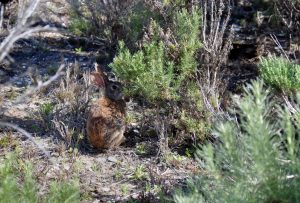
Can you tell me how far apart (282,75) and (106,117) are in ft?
5.08

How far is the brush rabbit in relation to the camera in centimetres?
546

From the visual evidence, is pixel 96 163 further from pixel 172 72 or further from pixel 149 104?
pixel 172 72

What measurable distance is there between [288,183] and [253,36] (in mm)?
4778

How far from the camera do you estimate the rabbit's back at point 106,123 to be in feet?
17.9

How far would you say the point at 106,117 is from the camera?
5.49 meters

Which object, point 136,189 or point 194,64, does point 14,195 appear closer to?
point 136,189

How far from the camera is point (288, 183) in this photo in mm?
3248

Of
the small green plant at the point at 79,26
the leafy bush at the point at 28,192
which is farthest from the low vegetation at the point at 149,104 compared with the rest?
the small green plant at the point at 79,26

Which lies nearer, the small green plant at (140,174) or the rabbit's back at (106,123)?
the small green plant at (140,174)

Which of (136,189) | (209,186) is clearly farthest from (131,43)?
(209,186)

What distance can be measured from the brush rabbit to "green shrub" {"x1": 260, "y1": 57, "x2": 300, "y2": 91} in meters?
1.35

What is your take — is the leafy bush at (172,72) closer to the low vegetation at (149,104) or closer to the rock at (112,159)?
the low vegetation at (149,104)

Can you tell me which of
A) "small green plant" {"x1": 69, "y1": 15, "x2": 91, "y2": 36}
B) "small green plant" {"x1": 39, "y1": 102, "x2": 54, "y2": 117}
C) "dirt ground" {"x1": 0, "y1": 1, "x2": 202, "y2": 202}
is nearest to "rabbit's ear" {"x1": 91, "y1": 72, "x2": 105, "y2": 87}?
"dirt ground" {"x1": 0, "y1": 1, "x2": 202, "y2": 202}

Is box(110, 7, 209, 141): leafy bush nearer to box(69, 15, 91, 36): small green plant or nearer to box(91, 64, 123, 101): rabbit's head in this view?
box(91, 64, 123, 101): rabbit's head
